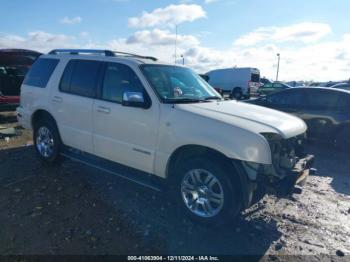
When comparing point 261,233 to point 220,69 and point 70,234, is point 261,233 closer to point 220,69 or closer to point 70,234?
point 70,234

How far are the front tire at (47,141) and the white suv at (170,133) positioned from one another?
0.03 metres

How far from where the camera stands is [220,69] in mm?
27234

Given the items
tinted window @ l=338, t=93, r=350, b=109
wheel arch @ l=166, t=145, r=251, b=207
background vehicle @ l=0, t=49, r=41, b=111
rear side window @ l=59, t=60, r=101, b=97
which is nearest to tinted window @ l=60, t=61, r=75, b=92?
rear side window @ l=59, t=60, r=101, b=97

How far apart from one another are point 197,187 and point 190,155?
404 mm

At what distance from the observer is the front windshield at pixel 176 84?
423 centimetres

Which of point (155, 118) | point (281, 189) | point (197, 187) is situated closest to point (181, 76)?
point (155, 118)

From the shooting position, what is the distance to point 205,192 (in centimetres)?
374

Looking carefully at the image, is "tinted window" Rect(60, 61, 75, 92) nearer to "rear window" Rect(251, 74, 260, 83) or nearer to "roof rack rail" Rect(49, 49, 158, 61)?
"roof rack rail" Rect(49, 49, 158, 61)

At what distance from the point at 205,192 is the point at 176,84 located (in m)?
1.68

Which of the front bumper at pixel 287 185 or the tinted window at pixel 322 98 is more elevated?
the tinted window at pixel 322 98

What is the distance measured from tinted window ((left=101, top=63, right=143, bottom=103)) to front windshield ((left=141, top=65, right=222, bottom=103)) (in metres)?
0.20

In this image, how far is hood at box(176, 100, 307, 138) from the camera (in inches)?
139

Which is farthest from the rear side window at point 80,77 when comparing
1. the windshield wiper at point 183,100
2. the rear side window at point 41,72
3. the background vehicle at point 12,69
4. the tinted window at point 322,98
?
the tinted window at point 322,98

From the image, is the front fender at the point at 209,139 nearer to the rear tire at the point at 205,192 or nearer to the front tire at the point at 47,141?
the rear tire at the point at 205,192
